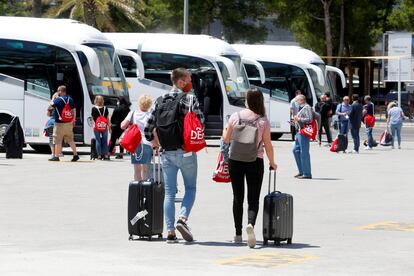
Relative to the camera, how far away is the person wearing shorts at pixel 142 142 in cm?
1691

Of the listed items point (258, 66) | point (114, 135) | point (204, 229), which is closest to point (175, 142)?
point (204, 229)

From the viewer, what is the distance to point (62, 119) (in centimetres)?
2766

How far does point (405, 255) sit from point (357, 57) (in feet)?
172

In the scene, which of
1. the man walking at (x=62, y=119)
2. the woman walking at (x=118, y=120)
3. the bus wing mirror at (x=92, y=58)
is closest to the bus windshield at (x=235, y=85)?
the bus wing mirror at (x=92, y=58)

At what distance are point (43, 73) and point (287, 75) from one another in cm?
1486

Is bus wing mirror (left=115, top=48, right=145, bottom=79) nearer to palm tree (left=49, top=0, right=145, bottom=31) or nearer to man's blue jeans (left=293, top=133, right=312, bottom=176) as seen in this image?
man's blue jeans (left=293, top=133, right=312, bottom=176)

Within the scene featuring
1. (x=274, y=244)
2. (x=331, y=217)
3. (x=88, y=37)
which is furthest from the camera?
(x=88, y=37)

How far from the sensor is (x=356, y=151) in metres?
34.2

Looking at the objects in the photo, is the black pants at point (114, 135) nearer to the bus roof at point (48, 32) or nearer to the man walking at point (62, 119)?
the man walking at point (62, 119)

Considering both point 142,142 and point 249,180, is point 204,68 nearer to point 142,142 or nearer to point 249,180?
point 142,142

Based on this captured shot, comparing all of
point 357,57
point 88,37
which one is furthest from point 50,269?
point 357,57

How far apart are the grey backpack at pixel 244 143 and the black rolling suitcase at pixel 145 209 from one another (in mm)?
907

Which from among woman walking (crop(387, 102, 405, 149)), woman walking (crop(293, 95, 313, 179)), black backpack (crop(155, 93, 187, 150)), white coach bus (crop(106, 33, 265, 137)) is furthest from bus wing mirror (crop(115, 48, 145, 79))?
black backpack (crop(155, 93, 187, 150))

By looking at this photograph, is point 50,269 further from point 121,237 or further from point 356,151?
point 356,151
